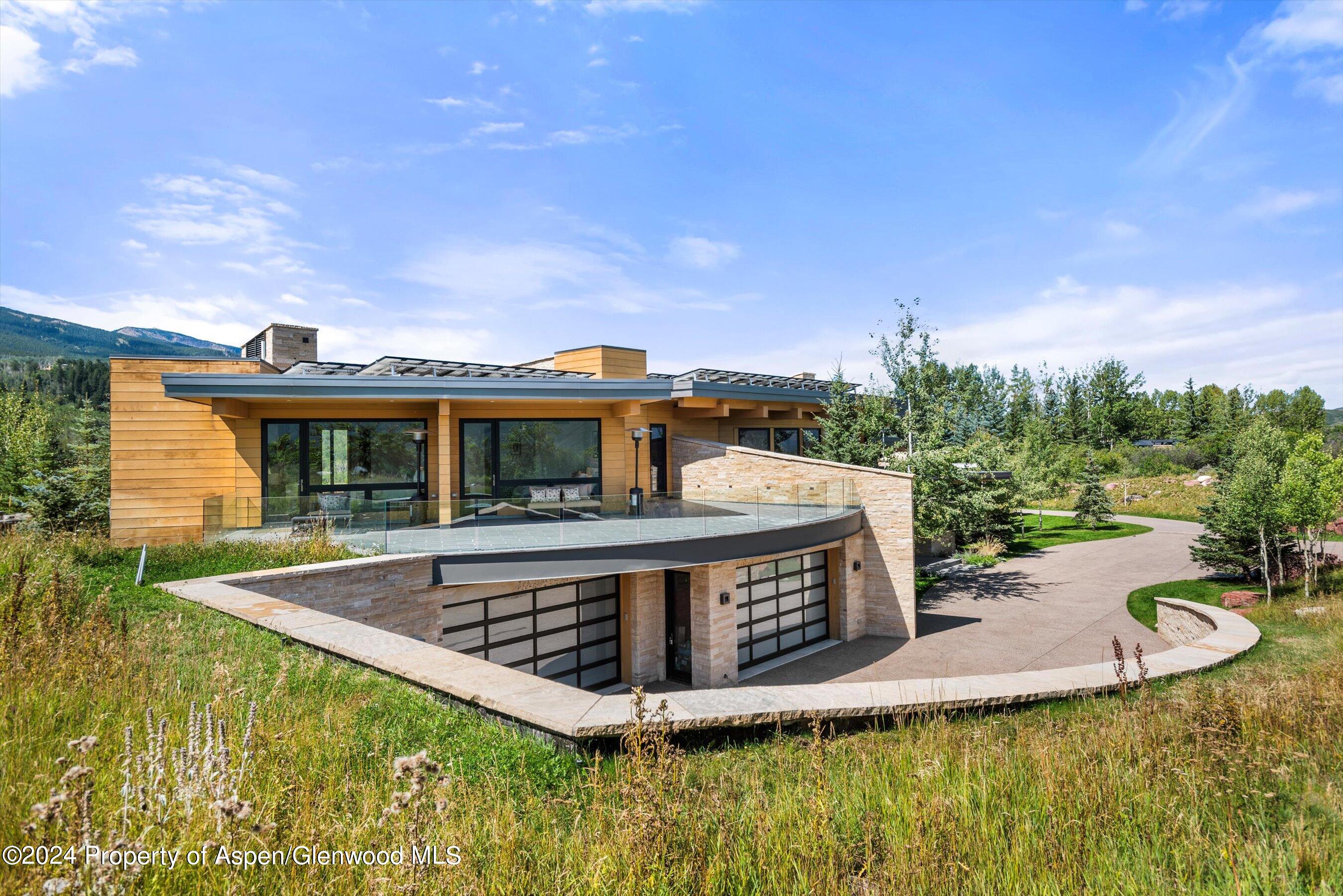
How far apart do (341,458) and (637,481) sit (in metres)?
8.37

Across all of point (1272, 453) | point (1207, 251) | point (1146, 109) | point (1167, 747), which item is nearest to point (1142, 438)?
point (1272, 453)

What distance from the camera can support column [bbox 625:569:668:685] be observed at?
14406 mm

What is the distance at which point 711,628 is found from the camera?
45.9ft

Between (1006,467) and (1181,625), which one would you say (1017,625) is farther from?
(1006,467)

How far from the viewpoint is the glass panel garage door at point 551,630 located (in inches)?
486

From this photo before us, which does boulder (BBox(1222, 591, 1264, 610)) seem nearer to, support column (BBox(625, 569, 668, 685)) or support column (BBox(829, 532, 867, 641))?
support column (BBox(829, 532, 867, 641))

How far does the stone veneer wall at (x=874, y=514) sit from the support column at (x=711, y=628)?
9.69ft

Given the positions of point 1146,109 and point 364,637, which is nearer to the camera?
point 364,637

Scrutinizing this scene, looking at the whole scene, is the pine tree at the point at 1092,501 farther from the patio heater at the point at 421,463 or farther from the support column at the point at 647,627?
the patio heater at the point at 421,463

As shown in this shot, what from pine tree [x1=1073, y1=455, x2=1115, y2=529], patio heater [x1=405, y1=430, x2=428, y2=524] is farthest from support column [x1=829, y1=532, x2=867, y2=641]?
pine tree [x1=1073, y1=455, x2=1115, y2=529]

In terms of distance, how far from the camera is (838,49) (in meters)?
14.5

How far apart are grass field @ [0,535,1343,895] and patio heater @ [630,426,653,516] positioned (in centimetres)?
882

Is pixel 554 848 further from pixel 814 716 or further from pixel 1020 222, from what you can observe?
pixel 1020 222

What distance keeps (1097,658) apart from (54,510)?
31059 millimetres
